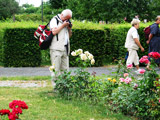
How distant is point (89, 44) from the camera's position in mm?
12289

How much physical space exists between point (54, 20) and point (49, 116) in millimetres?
2452

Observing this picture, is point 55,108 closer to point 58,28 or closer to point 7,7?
point 58,28

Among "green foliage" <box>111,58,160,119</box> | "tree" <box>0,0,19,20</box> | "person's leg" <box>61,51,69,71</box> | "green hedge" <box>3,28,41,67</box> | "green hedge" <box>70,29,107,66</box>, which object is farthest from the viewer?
"tree" <box>0,0,19,20</box>

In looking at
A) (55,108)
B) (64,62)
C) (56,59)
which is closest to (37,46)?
(64,62)

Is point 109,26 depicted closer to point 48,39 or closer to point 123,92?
point 48,39

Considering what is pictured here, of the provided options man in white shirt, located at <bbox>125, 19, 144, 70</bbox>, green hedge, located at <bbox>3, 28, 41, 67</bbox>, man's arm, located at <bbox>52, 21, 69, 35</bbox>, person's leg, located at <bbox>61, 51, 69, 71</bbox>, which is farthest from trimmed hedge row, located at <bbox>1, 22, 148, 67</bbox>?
man's arm, located at <bbox>52, 21, 69, 35</bbox>

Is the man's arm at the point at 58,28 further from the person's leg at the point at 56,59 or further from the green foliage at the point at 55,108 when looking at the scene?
the green foliage at the point at 55,108

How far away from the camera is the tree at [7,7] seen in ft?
136

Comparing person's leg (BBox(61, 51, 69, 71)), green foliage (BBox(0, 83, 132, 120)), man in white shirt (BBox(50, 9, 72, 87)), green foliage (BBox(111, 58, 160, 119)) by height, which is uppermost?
man in white shirt (BBox(50, 9, 72, 87))

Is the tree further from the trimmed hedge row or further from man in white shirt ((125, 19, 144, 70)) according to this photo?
man in white shirt ((125, 19, 144, 70))

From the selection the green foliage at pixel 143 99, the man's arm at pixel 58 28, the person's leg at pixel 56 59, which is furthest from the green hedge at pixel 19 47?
the green foliage at pixel 143 99

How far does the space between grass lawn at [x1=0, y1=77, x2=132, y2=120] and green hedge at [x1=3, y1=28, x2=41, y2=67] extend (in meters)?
5.40

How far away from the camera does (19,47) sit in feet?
39.0

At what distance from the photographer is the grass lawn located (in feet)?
15.6
